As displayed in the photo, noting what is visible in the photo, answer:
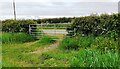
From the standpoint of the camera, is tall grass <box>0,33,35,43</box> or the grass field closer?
the grass field

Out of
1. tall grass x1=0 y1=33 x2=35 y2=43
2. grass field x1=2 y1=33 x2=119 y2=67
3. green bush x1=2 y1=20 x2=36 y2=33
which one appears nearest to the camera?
grass field x1=2 y1=33 x2=119 y2=67

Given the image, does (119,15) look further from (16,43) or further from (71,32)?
(16,43)

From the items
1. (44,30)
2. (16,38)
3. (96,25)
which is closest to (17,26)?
(44,30)

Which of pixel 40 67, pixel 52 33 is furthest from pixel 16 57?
pixel 52 33

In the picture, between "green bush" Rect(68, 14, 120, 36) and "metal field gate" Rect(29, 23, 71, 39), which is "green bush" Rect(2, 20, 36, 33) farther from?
"green bush" Rect(68, 14, 120, 36)

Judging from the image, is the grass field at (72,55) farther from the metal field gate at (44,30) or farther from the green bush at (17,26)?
the green bush at (17,26)

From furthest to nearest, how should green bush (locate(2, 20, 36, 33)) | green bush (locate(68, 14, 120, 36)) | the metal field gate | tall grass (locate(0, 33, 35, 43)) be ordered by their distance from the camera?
green bush (locate(2, 20, 36, 33))
the metal field gate
tall grass (locate(0, 33, 35, 43))
green bush (locate(68, 14, 120, 36))

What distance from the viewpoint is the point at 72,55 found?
10.0 m

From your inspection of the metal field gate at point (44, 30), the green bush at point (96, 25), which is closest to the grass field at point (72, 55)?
the green bush at point (96, 25)

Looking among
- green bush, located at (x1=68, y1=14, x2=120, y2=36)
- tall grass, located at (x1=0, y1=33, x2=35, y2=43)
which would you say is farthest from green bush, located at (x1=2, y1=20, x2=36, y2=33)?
green bush, located at (x1=68, y1=14, x2=120, y2=36)

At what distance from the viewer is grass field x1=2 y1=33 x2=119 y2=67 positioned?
783 cm

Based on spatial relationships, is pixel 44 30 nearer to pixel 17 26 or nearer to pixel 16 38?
pixel 17 26

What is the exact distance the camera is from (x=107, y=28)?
43.9 ft

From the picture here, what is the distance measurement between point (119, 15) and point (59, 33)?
527cm
